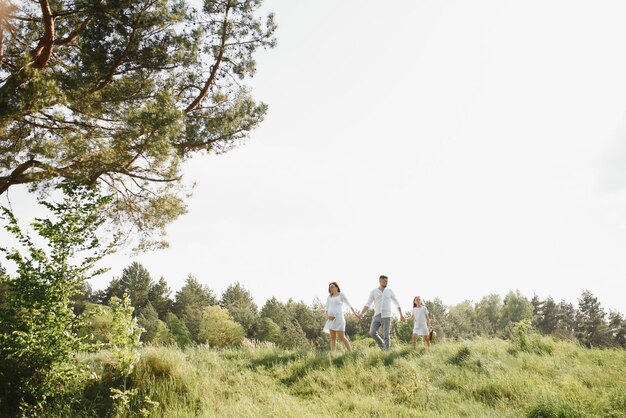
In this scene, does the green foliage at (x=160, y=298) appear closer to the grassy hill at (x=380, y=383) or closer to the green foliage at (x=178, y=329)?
the green foliage at (x=178, y=329)

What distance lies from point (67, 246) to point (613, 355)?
10383mm

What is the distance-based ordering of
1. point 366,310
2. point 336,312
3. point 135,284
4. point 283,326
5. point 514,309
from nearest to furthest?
point 336,312 → point 366,310 → point 283,326 → point 135,284 → point 514,309

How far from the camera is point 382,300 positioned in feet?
31.9

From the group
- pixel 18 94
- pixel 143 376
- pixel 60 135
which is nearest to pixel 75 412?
pixel 143 376

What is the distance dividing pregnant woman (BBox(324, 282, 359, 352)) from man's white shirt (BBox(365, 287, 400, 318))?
86cm

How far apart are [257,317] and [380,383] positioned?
46.1 meters

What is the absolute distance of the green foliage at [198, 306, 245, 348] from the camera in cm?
3895

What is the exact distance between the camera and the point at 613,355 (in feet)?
→ 25.8

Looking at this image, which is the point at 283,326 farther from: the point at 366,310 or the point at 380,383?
the point at 380,383

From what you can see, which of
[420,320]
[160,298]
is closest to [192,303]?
[160,298]

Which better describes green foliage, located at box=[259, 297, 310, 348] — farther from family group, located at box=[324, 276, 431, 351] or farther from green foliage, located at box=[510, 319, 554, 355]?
green foliage, located at box=[510, 319, 554, 355]

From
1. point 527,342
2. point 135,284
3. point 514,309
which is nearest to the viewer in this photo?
point 527,342

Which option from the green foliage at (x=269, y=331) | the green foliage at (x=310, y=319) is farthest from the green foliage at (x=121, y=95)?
the green foliage at (x=310, y=319)

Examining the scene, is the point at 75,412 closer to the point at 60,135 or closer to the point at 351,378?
the point at 351,378
